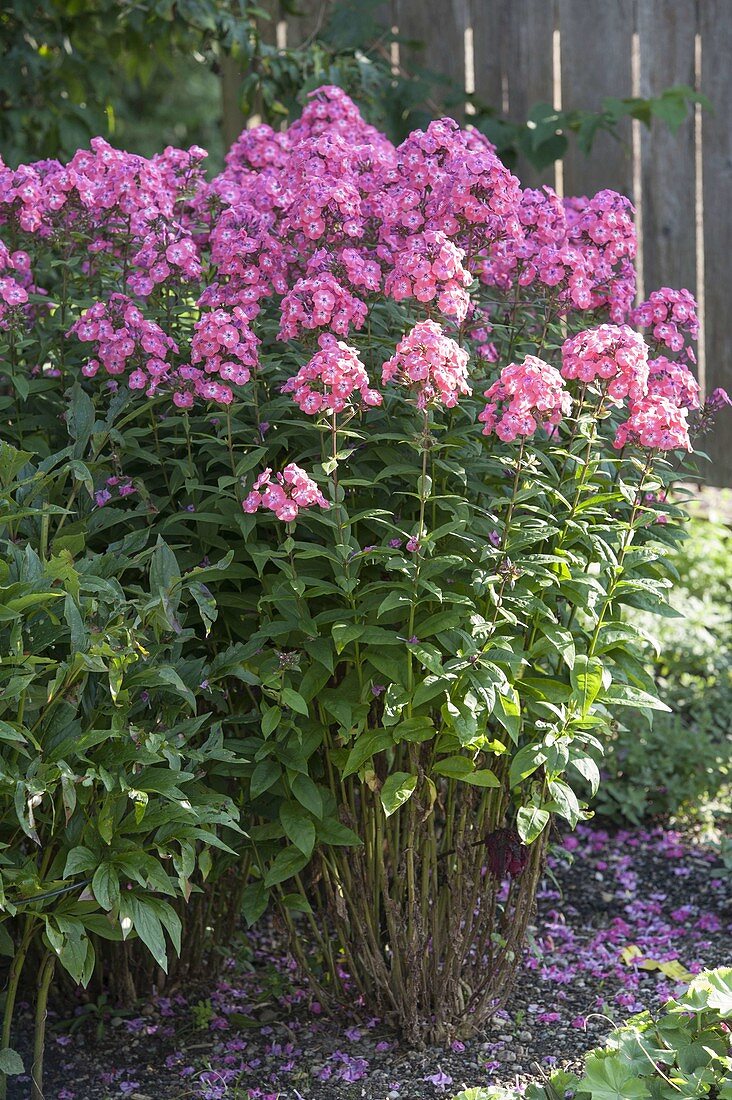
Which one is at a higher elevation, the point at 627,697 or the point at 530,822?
the point at 627,697

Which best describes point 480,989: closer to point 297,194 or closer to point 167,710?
point 167,710

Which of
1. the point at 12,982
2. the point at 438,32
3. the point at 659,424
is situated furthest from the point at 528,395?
the point at 438,32

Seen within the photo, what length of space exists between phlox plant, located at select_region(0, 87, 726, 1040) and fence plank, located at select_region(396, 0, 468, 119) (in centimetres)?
231

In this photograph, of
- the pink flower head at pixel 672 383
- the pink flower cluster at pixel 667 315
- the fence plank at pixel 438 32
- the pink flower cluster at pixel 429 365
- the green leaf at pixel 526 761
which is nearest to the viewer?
the pink flower cluster at pixel 429 365

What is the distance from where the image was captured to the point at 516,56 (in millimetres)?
4566

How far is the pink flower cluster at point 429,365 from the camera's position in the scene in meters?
1.98

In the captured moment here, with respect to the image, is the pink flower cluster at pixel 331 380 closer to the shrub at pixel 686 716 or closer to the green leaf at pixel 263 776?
the green leaf at pixel 263 776

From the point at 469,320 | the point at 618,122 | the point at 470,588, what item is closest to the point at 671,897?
the point at 470,588

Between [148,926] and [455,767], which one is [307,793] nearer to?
[455,767]

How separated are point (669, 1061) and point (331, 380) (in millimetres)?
1163

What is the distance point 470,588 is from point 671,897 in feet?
A: 4.37

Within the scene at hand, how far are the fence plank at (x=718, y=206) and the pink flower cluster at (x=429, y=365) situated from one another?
8.44 feet

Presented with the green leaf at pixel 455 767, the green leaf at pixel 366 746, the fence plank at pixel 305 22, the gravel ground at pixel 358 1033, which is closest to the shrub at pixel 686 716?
the gravel ground at pixel 358 1033

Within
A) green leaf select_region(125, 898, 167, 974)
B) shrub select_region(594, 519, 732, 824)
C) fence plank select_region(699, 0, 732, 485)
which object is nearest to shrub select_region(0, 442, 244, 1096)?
green leaf select_region(125, 898, 167, 974)
